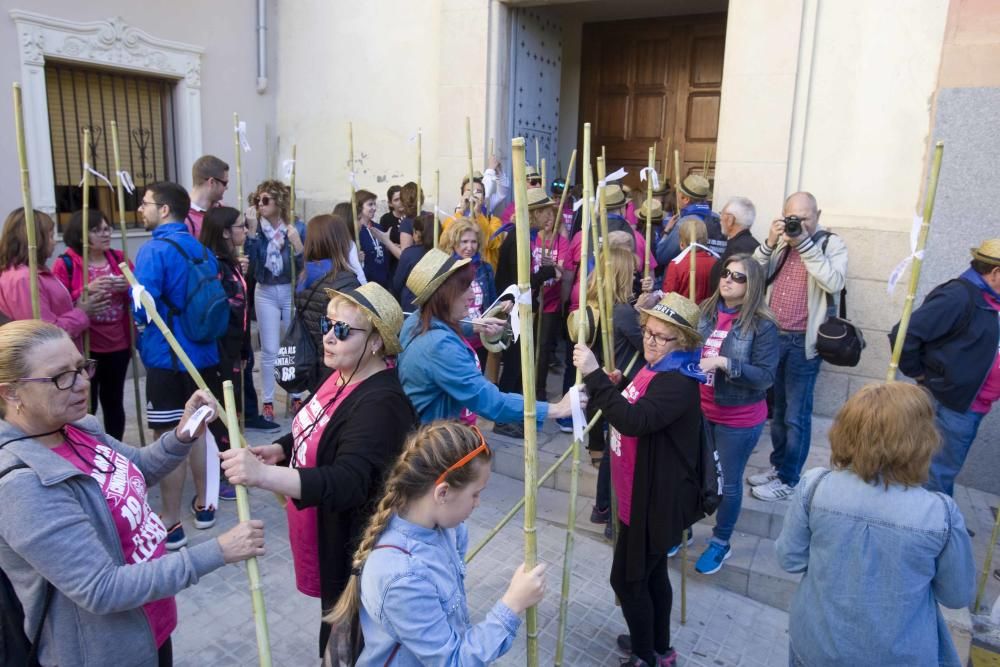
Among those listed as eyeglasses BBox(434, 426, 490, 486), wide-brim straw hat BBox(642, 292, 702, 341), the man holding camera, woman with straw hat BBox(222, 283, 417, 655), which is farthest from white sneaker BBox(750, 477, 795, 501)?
eyeglasses BBox(434, 426, 490, 486)

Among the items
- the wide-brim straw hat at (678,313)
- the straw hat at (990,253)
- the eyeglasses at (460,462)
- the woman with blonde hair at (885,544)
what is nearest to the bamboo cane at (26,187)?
the eyeglasses at (460,462)

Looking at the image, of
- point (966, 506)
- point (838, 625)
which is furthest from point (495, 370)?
point (838, 625)

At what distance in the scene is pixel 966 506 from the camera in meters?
4.71

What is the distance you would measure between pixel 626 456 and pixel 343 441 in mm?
1273

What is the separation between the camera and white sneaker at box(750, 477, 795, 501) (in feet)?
14.1

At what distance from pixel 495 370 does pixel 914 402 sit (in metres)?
3.97

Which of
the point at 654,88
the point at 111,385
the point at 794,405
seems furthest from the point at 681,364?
the point at 654,88

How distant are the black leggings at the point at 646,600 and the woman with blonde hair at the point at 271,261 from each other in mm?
3172

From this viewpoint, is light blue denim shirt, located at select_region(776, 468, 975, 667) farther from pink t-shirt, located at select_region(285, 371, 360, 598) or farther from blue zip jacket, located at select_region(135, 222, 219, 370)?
blue zip jacket, located at select_region(135, 222, 219, 370)

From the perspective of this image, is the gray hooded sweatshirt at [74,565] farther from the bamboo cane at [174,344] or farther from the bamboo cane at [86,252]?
the bamboo cane at [86,252]

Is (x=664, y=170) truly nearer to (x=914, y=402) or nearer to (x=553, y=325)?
(x=553, y=325)

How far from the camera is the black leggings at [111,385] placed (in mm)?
4383

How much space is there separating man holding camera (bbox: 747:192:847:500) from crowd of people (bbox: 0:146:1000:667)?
0.05 feet

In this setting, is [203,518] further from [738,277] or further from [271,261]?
[738,277]
